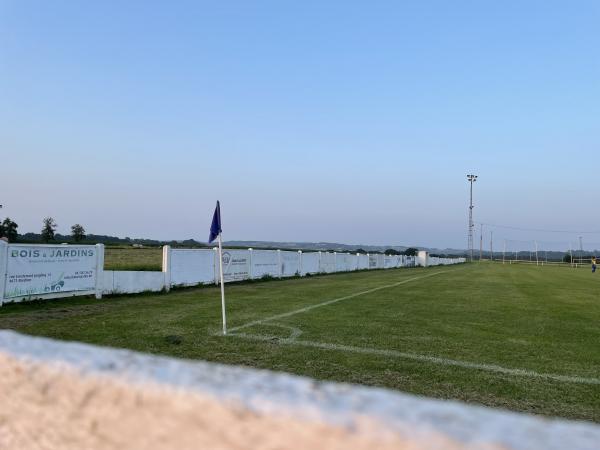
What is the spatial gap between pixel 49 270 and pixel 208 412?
14036 mm

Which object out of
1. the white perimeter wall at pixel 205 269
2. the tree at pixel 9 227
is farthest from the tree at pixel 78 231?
the white perimeter wall at pixel 205 269

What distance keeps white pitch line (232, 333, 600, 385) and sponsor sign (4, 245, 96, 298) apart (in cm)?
683

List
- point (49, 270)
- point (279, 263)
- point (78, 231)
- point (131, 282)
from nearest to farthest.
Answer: point (49, 270), point (131, 282), point (279, 263), point (78, 231)

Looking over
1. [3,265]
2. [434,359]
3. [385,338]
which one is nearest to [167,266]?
[3,265]

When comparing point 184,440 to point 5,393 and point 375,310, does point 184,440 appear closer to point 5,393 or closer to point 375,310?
point 5,393

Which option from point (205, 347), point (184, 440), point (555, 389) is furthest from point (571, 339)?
point (184, 440)

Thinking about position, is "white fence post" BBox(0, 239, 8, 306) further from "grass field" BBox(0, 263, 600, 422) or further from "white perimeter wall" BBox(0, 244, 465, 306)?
"grass field" BBox(0, 263, 600, 422)

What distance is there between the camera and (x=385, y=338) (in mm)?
8953

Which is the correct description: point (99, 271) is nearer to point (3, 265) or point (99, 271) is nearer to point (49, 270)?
point (49, 270)

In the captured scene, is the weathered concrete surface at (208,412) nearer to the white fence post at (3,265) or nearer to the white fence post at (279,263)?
the white fence post at (3,265)

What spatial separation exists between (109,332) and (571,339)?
8.79 metres

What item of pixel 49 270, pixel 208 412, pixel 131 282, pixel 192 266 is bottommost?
pixel 131 282

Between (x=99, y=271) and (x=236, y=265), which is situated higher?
(x=99, y=271)

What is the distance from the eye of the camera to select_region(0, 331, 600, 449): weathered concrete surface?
2.76 feet
